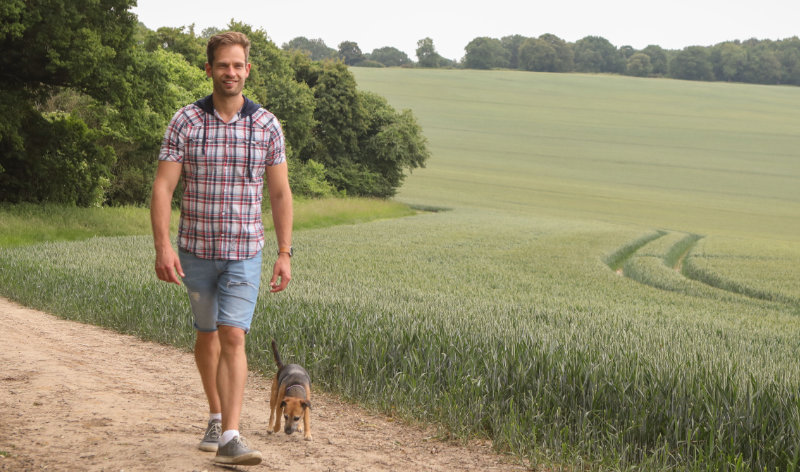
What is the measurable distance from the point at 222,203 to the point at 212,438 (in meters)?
1.55

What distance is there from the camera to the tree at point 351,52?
519 feet

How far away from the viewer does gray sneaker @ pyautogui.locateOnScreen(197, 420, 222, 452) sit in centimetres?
491

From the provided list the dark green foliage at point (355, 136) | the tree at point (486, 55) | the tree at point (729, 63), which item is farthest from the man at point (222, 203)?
the tree at point (486, 55)

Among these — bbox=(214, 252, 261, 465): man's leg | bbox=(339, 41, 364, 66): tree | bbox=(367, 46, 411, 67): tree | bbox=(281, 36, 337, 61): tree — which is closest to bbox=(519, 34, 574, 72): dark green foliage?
bbox=(367, 46, 411, 67): tree

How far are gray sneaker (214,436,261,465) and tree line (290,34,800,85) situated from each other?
460 ft

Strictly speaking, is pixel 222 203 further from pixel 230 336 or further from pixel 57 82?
pixel 57 82

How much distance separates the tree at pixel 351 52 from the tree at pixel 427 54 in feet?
43.0

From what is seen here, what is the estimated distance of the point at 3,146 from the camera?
23.9m

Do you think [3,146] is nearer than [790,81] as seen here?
Yes

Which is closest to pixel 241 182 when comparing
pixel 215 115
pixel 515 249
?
pixel 215 115

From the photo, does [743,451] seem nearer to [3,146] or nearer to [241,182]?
[241,182]

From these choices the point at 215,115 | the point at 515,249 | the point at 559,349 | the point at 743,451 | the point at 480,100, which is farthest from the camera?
the point at 480,100

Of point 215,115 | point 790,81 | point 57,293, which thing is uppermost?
point 790,81

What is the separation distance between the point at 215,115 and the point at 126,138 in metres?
28.7
